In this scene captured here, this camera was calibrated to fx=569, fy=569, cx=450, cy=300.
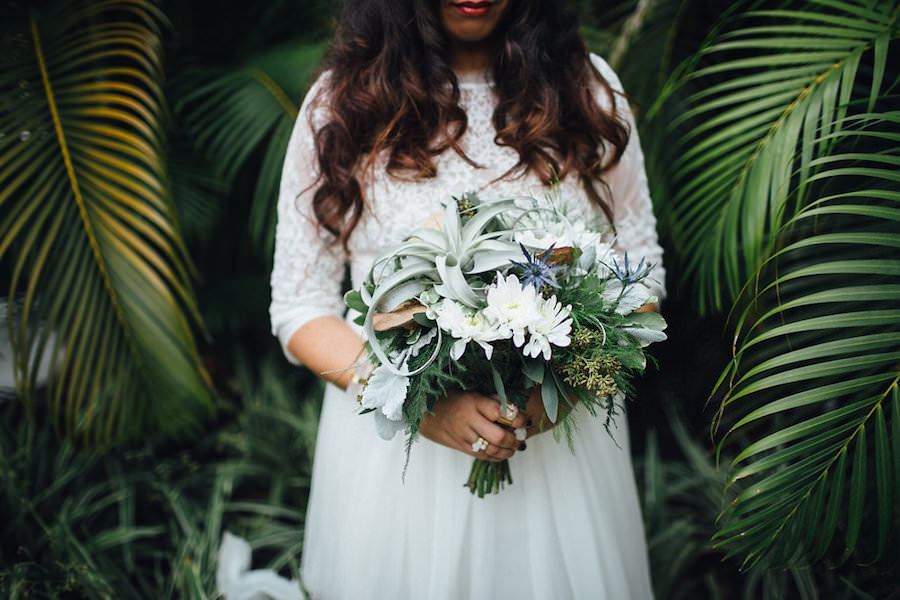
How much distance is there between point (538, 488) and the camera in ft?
3.75

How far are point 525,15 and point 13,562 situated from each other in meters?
2.15

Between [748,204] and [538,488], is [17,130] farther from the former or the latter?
[748,204]

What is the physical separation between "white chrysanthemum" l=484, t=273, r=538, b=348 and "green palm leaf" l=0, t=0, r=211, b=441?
3.13 feet

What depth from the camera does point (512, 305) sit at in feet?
2.63

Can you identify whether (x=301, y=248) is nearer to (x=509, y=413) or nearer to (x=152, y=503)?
(x=509, y=413)

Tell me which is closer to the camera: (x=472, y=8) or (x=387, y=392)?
(x=387, y=392)

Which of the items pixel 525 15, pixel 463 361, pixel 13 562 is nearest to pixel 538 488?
pixel 463 361

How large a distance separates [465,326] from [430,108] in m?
0.61

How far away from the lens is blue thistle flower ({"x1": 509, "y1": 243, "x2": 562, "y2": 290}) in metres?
0.80

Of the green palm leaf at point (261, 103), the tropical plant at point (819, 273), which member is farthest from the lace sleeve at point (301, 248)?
the tropical plant at point (819, 273)

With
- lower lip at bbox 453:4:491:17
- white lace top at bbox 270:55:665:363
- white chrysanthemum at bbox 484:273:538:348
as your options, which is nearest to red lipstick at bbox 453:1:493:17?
lower lip at bbox 453:4:491:17

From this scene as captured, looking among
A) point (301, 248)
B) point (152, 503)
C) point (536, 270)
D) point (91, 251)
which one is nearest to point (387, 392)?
point (536, 270)

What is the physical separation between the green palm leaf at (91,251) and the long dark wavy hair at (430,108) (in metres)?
0.54

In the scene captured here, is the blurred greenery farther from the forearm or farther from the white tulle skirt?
the forearm
